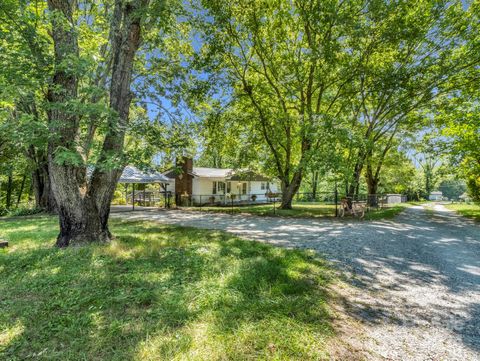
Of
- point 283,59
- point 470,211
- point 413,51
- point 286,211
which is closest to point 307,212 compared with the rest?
point 286,211

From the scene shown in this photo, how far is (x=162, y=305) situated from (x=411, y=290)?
386 cm

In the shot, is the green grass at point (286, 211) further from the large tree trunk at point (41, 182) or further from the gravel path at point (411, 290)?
the large tree trunk at point (41, 182)

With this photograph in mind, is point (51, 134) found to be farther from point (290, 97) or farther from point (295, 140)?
point (295, 140)

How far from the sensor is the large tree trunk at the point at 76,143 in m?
5.54

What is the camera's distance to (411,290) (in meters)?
3.92

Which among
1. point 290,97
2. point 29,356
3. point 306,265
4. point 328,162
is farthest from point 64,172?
point 290,97

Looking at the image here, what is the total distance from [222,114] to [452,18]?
12.3 m

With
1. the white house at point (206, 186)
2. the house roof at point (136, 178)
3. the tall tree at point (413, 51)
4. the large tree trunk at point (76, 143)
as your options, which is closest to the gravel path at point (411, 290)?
the large tree trunk at point (76, 143)

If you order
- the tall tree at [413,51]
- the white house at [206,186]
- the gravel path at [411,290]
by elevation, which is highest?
the tall tree at [413,51]

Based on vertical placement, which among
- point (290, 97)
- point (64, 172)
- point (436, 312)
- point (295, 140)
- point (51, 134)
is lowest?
point (436, 312)

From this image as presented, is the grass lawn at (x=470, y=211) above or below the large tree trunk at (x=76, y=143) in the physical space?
below

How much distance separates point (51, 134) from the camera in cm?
455

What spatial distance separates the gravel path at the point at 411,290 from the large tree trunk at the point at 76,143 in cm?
447

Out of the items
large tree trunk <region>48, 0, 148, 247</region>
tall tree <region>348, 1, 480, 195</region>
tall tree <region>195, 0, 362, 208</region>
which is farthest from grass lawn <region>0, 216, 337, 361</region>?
tall tree <region>348, 1, 480, 195</region>
